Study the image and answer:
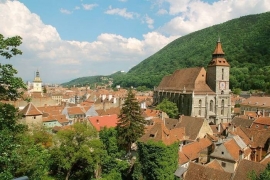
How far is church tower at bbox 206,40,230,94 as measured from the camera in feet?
205

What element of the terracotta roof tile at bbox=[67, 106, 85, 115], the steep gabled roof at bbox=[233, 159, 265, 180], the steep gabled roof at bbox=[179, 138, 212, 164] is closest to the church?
the steep gabled roof at bbox=[179, 138, 212, 164]

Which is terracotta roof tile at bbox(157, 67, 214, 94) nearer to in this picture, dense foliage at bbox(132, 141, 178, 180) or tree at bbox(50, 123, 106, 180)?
dense foliage at bbox(132, 141, 178, 180)

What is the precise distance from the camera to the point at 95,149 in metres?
33.6

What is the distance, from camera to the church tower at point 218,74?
62438mm

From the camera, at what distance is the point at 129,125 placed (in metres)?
37.6

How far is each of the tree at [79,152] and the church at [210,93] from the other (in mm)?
32435

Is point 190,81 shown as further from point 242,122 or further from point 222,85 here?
point 242,122

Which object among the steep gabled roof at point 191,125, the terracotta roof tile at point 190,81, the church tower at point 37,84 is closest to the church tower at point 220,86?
the terracotta roof tile at point 190,81

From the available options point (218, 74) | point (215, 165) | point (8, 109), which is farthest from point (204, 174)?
point (218, 74)

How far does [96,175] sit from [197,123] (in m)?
17.7

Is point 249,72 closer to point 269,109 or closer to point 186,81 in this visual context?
point 269,109

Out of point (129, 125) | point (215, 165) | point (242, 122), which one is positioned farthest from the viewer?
point (242, 122)

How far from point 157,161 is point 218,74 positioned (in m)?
39.6

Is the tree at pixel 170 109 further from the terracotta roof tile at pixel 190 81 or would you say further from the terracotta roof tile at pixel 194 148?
the terracotta roof tile at pixel 194 148
